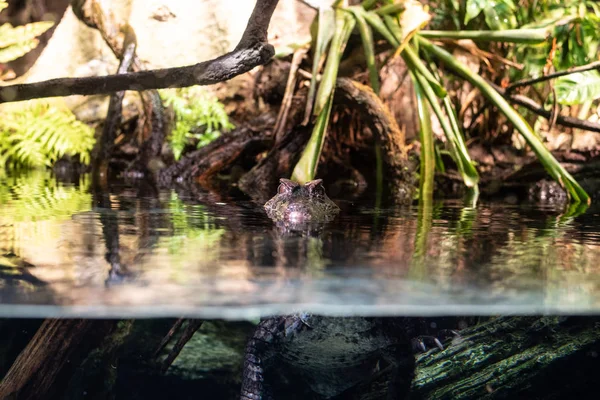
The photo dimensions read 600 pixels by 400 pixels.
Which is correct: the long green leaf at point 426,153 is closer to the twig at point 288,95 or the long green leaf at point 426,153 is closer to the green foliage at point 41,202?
the twig at point 288,95

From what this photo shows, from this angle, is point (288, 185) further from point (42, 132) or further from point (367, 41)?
point (42, 132)

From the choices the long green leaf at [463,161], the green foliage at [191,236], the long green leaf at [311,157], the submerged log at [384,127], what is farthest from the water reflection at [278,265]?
the submerged log at [384,127]

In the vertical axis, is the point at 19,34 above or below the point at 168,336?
above

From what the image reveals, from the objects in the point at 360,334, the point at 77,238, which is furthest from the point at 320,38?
the point at 360,334

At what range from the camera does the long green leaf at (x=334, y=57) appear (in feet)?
12.4

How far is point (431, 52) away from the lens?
4.34m

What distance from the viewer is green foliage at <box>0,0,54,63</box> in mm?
3660

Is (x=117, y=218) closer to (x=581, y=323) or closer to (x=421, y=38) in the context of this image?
(x=581, y=323)

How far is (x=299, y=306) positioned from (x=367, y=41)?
348 centimetres

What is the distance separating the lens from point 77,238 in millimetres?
1771

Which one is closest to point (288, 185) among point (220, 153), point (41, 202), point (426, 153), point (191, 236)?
point (191, 236)

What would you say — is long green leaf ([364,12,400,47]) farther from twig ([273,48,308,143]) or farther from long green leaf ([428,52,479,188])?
long green leaf ([428,52,479,188])

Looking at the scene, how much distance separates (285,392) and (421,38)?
11.6 feet

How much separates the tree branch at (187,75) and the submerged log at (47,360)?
1.18m
